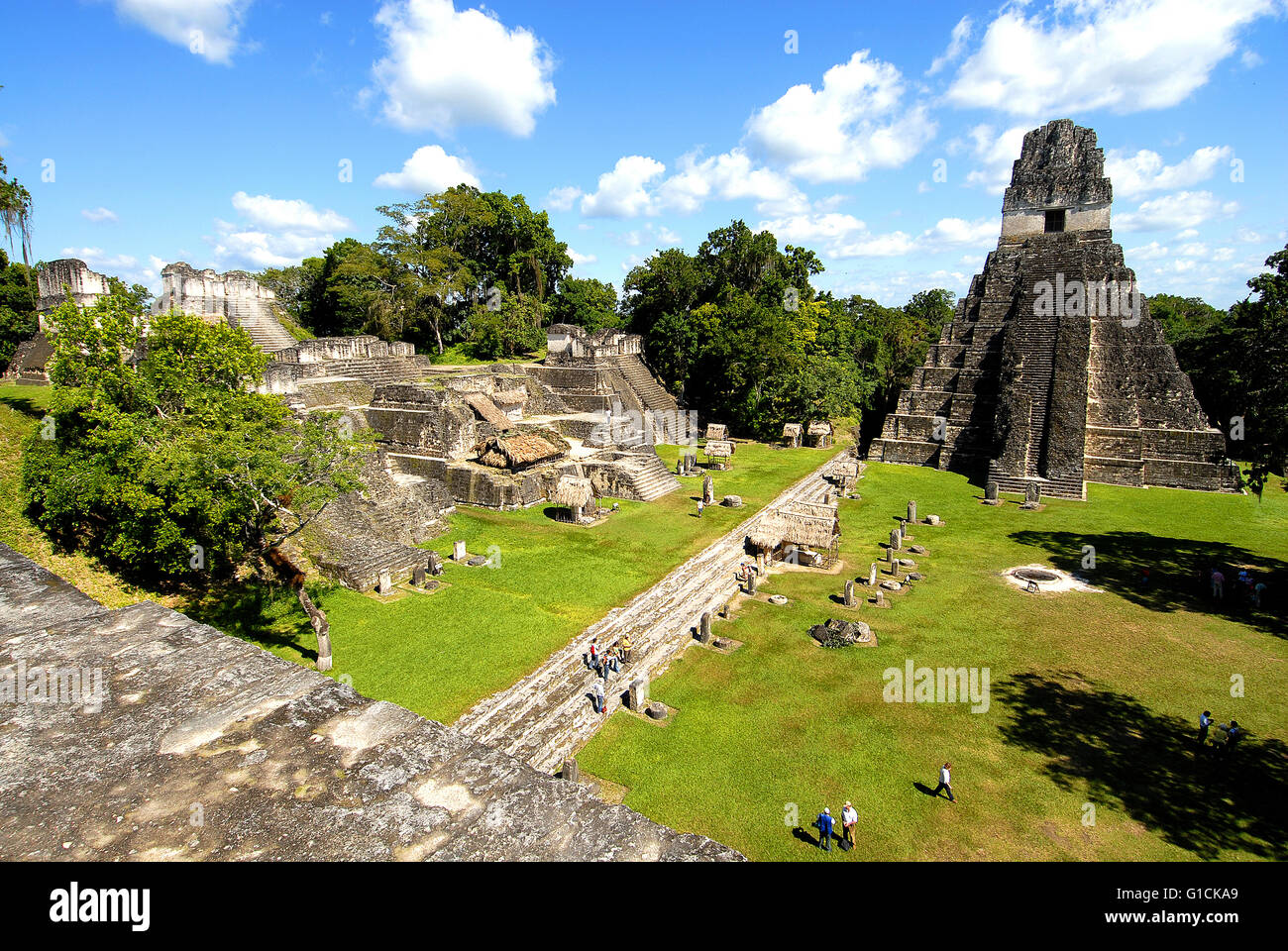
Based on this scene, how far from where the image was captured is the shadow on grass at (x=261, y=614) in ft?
41.6

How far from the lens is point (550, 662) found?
12242mm

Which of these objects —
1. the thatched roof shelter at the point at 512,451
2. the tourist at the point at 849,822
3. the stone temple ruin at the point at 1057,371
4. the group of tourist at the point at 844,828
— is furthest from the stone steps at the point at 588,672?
the stone temple ruin at the point at 1057,371

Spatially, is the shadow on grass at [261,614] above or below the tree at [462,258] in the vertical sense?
below

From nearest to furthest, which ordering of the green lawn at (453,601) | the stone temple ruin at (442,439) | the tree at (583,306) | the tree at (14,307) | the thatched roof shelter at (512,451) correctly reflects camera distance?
the green lawn at (453,601), the stone temple ruin at (442,439), the thatched roof shelter at (512,451), the tree at (14,307), the tree at (583,306)

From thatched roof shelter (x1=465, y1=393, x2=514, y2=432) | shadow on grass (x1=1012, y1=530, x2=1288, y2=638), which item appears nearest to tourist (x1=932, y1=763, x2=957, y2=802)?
shadow on grass (x1=1012, y1=530, x2=1288, y2=638)

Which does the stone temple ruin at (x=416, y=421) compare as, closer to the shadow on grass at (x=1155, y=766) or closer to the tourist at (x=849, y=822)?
the tourist at (x=849, y=822)

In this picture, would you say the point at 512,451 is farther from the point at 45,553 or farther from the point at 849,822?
the point at 849,822

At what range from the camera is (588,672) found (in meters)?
12.4

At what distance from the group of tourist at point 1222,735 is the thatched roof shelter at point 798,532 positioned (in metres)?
8.85

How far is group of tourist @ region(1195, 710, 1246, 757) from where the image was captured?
1037 cm

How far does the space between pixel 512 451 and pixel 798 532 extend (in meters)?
9.93

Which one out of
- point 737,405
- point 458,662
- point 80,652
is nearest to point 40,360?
point 458,662

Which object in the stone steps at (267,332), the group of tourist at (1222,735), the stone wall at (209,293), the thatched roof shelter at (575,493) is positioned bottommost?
the group of tourist at (1222,735)

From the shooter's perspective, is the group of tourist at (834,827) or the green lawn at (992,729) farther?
the green lawn at (992,729)
